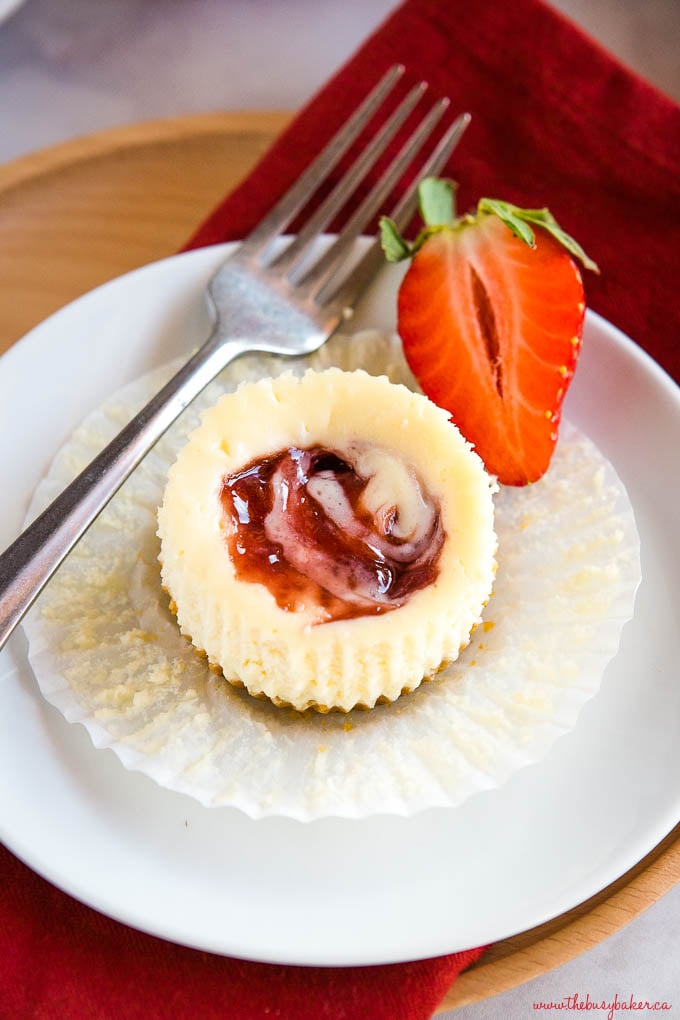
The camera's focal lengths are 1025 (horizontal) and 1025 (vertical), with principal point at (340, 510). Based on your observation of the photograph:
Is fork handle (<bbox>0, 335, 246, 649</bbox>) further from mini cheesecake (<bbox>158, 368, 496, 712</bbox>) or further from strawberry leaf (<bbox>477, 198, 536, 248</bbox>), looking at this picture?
strawberry leaf (<bbox>477, 198, 536, 248</bbox>)

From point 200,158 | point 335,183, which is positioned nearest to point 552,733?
point 335,183

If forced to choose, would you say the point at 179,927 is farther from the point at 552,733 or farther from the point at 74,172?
the point at 74,172

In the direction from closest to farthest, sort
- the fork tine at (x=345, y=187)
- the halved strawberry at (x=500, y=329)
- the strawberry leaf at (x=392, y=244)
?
1. the halved strawberry at (x=500, y=329)
2. the strawberry leaf at (x=392, y=244)
3. the fork tine at (x=345, y=187)

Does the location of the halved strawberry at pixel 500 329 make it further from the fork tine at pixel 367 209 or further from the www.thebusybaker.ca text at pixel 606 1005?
the www.thebusybaker.ca text at pixel 606 1005

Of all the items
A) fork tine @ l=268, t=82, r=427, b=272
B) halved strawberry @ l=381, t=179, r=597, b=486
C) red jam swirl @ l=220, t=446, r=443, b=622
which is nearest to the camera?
red jam swirl @ l=220, t=446, r=443, b=622

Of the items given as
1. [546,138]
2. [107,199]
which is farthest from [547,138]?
[107,199]

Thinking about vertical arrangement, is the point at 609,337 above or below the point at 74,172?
above

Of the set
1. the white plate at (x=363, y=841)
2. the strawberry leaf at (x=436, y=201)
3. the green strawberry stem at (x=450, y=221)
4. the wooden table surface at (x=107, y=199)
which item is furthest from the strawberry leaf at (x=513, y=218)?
the wooden table surface at (x=107, y=199)

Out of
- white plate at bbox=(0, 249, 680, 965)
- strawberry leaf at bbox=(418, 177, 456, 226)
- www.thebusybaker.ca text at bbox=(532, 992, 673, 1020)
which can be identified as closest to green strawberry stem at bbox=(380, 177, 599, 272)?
strawberry leaf at bbox=(418, 177, 456, 226)
